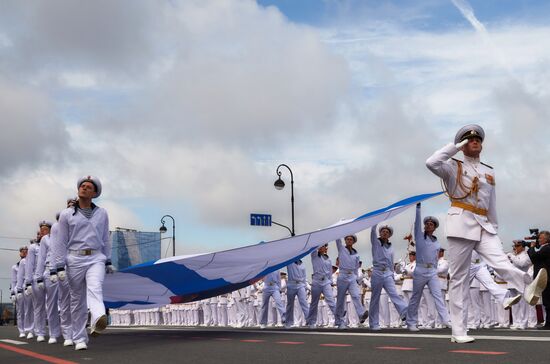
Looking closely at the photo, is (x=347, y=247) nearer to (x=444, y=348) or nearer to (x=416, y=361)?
(x=444, y=348)

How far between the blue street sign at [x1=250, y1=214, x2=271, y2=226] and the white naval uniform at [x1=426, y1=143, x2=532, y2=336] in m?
23.6

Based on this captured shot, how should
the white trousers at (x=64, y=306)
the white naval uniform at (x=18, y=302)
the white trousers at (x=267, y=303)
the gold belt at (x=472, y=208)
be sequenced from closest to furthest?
the gold belt at (x=472, y=208)
the white trousers at (x=64, y=306)
the white naval uniform at (x=18, y=302)
the white trousers at (x=267, y=303)

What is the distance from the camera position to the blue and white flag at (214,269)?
47.0 ft

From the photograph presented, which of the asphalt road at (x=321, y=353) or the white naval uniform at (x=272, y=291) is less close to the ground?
the white naval uniform at (x=272, y=291)

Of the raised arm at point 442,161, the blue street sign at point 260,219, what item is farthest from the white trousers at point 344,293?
the blue street sign at point 260,219

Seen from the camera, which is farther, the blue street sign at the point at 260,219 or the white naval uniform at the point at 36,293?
the blue street sign at the point at 260,219

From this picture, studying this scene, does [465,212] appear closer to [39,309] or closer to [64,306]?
[64,306]

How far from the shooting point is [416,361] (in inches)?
272

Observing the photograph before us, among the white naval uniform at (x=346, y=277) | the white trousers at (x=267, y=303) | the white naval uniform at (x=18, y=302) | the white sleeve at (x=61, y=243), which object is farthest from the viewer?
the white trousers at (x=267, y=303)

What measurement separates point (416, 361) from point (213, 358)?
2.20 m

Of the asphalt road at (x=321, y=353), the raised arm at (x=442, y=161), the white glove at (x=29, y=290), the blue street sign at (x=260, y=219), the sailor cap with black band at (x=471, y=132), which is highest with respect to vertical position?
the blue street sign at (x=260, y=219)

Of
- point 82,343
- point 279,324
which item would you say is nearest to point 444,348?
point 82,343

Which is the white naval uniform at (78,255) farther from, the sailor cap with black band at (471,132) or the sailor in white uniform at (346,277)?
the sailor in white uniform at (346,277)

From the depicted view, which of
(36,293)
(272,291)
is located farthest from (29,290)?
(272,291)
